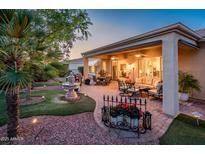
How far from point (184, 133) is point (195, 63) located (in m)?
6.21

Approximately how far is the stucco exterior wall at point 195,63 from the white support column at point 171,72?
411 cm

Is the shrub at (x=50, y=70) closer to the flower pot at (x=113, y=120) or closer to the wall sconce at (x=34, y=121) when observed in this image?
the wall sconce at (x=34, y=121)

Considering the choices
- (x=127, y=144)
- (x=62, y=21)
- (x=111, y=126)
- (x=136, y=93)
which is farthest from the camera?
(x=136, y=93)

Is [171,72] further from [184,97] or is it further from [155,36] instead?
[184,97]

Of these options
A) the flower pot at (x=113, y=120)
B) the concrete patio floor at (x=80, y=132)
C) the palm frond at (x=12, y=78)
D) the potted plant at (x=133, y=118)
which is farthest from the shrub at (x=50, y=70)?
the potted plant at (x=133, y=118)

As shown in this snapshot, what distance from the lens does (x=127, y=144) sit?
336 cm

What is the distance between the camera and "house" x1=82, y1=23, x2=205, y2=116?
17.1ft

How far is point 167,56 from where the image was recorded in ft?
17.3

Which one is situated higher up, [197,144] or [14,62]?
[14,62]

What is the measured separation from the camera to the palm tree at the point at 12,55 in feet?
9.46

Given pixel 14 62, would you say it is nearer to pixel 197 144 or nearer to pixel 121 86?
pixel 197 144

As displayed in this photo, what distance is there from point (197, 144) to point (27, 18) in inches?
241
